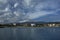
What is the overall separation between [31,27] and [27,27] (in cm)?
349

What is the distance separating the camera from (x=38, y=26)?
142 metres

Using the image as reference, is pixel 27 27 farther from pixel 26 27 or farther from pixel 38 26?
pixel 38 26

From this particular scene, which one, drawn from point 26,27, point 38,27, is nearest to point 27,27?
point 26,27

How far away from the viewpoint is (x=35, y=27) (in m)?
A: 147

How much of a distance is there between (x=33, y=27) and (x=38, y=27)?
582cm

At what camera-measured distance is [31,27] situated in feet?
490

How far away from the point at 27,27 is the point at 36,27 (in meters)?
7.99

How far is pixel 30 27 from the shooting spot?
486 feet

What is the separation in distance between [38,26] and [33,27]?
23.1ft

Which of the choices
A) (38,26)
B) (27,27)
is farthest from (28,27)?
(38,26)

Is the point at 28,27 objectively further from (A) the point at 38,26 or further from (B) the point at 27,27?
(A) the point at 38,26

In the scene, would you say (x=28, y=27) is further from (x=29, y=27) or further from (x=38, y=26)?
(x=38, y=26)

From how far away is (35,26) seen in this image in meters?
149

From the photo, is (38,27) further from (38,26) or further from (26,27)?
(26,27)
